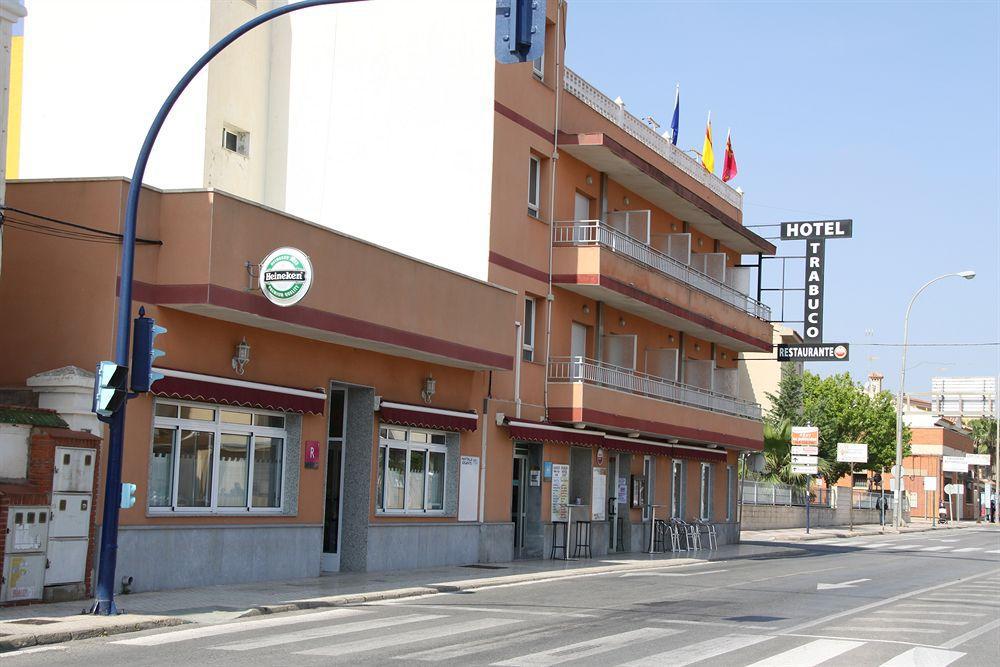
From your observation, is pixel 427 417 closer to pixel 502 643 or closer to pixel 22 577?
pixel 22 577

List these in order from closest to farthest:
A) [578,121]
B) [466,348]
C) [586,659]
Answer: [586,659], [466,348], [578,121]

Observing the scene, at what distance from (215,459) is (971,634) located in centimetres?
1128

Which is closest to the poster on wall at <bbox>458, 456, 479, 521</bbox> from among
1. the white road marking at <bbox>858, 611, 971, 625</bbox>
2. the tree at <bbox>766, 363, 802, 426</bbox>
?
the white road marking at <bbox>858, 611, 971, 625</bbox>

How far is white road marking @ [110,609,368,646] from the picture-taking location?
12953 mm

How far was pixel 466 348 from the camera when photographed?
Result: 24297mm

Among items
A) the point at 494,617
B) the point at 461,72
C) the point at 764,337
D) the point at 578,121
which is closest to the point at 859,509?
the point at 764,337

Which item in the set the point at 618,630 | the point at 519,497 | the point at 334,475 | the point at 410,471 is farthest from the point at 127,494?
the point at 519,497

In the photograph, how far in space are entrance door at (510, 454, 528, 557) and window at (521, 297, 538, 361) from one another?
2.42 m

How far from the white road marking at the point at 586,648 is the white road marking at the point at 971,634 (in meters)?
3.20

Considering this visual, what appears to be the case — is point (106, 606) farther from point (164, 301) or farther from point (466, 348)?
point (466, 348)

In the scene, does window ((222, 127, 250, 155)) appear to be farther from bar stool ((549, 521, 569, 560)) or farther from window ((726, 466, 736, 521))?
window ((726, 466, 736, 521))

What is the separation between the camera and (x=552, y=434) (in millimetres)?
28578

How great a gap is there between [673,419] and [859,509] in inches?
1663

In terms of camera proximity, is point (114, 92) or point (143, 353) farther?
point (114, 92)
